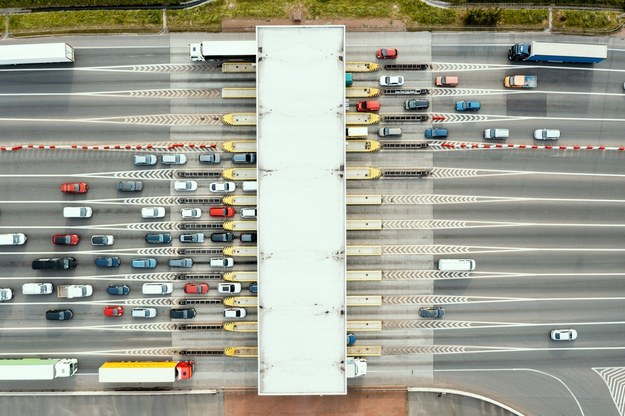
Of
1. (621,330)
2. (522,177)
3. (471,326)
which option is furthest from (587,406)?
(522,177)

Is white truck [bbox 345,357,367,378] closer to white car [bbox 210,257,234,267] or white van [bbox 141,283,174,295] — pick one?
white car [bbox 210,257,234,267]

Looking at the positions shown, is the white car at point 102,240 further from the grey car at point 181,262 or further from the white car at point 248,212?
the white car at point 248,212

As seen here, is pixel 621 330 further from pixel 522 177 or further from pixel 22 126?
pixel 22 126

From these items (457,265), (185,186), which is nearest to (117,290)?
(185,186)

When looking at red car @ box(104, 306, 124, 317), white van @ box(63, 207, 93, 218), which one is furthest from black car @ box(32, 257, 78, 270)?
red car @ box(104, 306, 124, 317)

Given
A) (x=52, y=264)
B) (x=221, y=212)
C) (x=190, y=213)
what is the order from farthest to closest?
1. (x=221, y=212)
2. (x=190, y=213)
3. (x=52, y=264)

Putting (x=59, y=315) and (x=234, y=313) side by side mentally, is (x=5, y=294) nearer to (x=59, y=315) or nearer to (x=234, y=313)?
(x=59, y=315)
